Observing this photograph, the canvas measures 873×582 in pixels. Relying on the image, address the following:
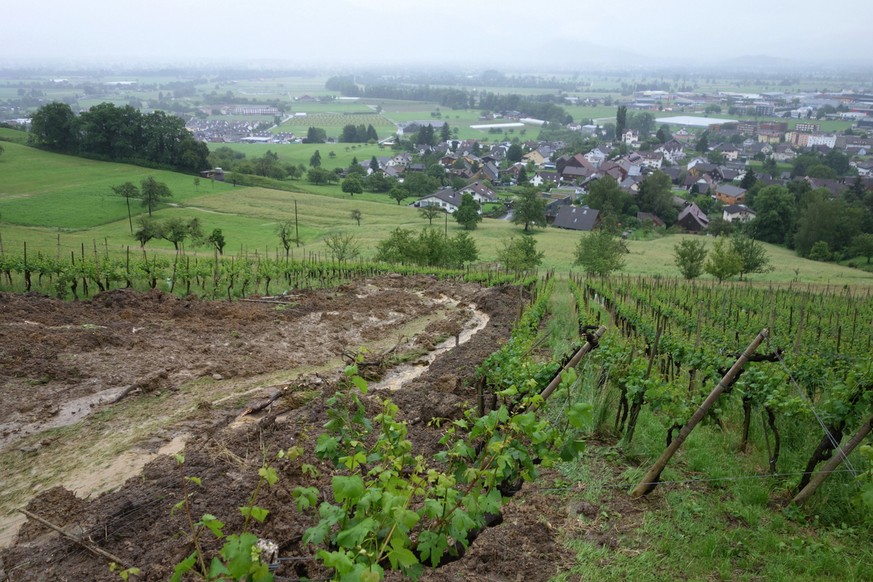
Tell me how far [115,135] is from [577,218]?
51.3 meters

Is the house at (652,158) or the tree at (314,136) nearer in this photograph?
the house at (652,158)

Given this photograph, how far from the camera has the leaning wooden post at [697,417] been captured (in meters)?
5.71

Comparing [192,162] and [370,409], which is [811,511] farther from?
[192,162]

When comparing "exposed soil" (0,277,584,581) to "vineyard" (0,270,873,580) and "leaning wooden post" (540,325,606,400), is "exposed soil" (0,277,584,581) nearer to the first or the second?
"vineyard" (0,270,873,580)

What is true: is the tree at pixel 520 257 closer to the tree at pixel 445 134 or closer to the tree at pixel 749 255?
the tree at pixel 749 255

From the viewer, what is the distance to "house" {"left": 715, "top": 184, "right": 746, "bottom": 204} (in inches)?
3168

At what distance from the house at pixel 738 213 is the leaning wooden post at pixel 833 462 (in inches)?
2828

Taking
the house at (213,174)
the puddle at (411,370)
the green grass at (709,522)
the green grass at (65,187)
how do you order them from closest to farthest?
1. the green grass at (709,522)
2. the puddle at (411,370)
3. the green grass at (65,187)
4. the house at (213,174)

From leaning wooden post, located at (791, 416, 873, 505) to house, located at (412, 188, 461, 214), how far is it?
6328 centimetres

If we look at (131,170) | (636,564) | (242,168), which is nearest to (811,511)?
(636,564)

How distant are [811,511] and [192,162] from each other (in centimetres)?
6621

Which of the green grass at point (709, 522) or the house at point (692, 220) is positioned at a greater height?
the green grass at point (709, 522)

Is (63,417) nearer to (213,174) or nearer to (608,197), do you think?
(213,174)

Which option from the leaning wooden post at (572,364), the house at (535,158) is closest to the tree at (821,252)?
the leaning wooden post at (572,364)
